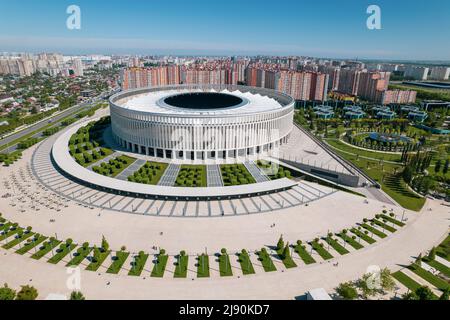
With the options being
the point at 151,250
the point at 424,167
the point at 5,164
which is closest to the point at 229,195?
the point at 151,250

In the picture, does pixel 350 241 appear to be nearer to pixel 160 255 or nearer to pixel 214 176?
pixel 160 255

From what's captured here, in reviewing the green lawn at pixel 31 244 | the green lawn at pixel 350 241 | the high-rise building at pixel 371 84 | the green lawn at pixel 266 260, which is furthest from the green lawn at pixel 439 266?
the high-rise building at pixel 371 84

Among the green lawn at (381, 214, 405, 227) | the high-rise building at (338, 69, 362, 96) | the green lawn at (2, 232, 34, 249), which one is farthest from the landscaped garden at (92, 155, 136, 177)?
the high-rise building at (338, 69, 362, 96)

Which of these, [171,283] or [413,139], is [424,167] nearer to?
[413,139]

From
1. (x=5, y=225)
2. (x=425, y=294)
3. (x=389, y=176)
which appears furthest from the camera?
(x=389, y=176)

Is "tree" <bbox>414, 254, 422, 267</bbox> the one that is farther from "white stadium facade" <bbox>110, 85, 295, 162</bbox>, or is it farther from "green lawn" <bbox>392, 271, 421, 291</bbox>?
"white stadium facade" <bbox>110, 85, 295, 162</bbox>

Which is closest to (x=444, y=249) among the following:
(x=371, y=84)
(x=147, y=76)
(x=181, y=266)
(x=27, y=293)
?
(x=181, y=266)
